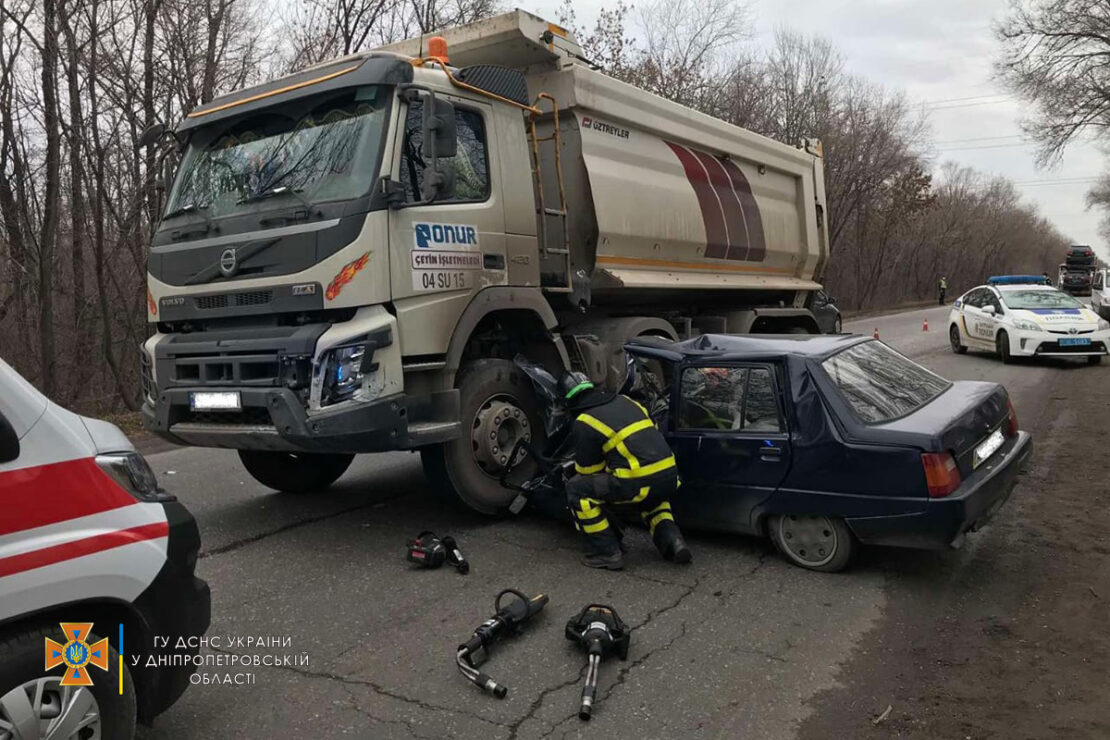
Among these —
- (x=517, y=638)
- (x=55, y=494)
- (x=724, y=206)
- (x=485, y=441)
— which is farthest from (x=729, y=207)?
(x=55, y=494)

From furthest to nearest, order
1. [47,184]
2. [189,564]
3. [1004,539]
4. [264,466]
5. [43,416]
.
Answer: [47,184], [264,466], [1004,539], [189,564], [43,416]

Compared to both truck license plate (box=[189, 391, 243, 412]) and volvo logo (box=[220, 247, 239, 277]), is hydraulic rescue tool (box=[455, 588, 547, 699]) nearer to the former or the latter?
truck license plate (box=[189, 391, 243, 412])

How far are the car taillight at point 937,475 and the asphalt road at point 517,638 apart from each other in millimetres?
597

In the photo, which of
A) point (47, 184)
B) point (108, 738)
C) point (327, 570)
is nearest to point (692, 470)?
point (327, 570)

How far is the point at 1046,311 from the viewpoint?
14.4 meters

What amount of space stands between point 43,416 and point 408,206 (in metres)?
2.86

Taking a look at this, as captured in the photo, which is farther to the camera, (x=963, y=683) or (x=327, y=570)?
(x=327, y=570)

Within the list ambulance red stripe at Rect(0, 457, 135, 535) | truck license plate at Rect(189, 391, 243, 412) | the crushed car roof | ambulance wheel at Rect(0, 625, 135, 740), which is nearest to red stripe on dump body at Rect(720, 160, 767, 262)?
the crushed car roof

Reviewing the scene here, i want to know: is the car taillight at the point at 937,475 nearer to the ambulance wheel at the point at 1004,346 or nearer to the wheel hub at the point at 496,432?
the wheel hub at the point at 496,432

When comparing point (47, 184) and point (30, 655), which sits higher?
point (47, 184)

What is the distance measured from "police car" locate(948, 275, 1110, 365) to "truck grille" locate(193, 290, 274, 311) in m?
13.5

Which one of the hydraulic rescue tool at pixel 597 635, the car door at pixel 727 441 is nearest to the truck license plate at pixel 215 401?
the hydraulic rescue tool at pixel 597 635

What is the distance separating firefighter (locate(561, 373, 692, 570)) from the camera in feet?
15.2

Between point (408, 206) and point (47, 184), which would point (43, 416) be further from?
point (47, 184)
